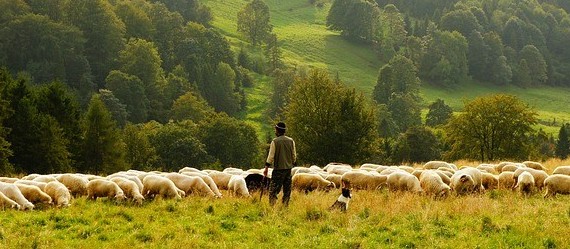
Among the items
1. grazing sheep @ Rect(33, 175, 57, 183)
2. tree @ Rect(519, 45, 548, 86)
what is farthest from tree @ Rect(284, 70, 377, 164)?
tree @ Rect(519, 45, 548, 86)

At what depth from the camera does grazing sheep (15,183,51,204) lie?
17.5 meters

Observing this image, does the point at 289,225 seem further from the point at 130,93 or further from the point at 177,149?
the point at 130,93

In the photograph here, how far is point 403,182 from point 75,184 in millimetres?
11671

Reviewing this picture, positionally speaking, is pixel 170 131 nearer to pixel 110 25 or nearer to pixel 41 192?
pixel 110 25

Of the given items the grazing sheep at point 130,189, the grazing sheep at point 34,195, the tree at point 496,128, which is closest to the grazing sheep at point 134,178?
the grazing sheep at point 130,189

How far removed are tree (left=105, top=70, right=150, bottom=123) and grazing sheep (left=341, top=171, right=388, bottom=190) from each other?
9210 cm

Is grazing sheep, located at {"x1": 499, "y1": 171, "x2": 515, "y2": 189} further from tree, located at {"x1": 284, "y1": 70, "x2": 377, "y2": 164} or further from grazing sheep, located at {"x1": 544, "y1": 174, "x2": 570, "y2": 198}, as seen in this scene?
tree, located at {"x1": 284, "y1": 70, "x2": 377, "y2": 164}

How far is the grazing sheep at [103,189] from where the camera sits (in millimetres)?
18516

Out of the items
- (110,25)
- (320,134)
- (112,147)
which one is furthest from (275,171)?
(110,25)

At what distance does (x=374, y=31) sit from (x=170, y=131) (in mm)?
115907

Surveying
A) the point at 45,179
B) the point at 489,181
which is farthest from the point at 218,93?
the point at 45,179

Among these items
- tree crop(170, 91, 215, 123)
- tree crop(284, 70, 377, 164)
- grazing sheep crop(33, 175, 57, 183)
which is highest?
grazing sheep crop(33, 175, 57, 183)

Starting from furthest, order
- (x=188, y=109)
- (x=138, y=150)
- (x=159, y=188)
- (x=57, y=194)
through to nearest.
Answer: (x=188, y=109) < (x=138, y=150) < (x=159, y=188) < (x=57, y=194)

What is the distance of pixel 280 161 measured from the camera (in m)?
17.0
